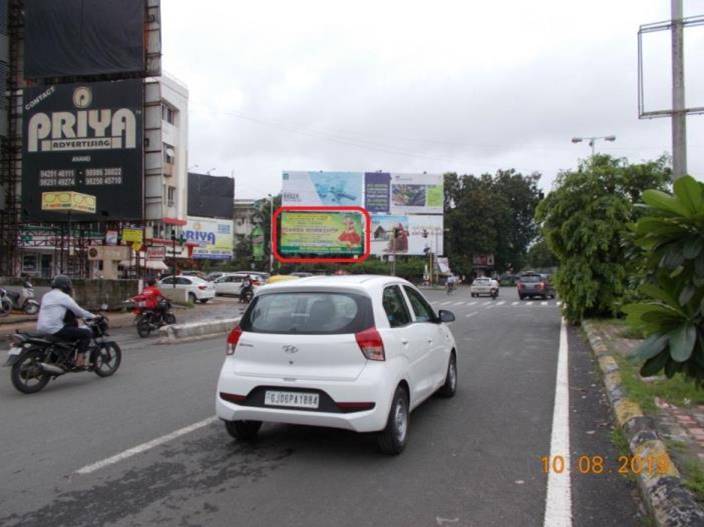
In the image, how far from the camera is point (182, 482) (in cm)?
461

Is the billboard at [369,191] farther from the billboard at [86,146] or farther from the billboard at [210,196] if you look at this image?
the billboard at [86,146]

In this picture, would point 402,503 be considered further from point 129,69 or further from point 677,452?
point 129,69

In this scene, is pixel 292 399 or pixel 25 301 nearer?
pixel 292 399

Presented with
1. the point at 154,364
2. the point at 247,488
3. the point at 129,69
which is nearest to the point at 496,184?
the point at 129,69

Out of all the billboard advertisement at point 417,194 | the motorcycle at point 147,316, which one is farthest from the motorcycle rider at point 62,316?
the billboard advertisement at point 417,194

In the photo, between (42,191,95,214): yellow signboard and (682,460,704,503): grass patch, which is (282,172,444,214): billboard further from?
(682,460,704,503): grass patch

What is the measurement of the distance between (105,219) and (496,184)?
212ft

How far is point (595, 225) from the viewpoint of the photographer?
15.8 m

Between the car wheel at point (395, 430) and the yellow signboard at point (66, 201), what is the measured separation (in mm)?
20244

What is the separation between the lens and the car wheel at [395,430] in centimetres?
510

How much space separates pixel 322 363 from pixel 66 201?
20273 millimetres

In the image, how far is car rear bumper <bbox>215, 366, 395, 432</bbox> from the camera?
4.89 m

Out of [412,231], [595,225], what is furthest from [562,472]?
[412,231]

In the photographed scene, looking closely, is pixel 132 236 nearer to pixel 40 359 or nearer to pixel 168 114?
pixel 40 359
